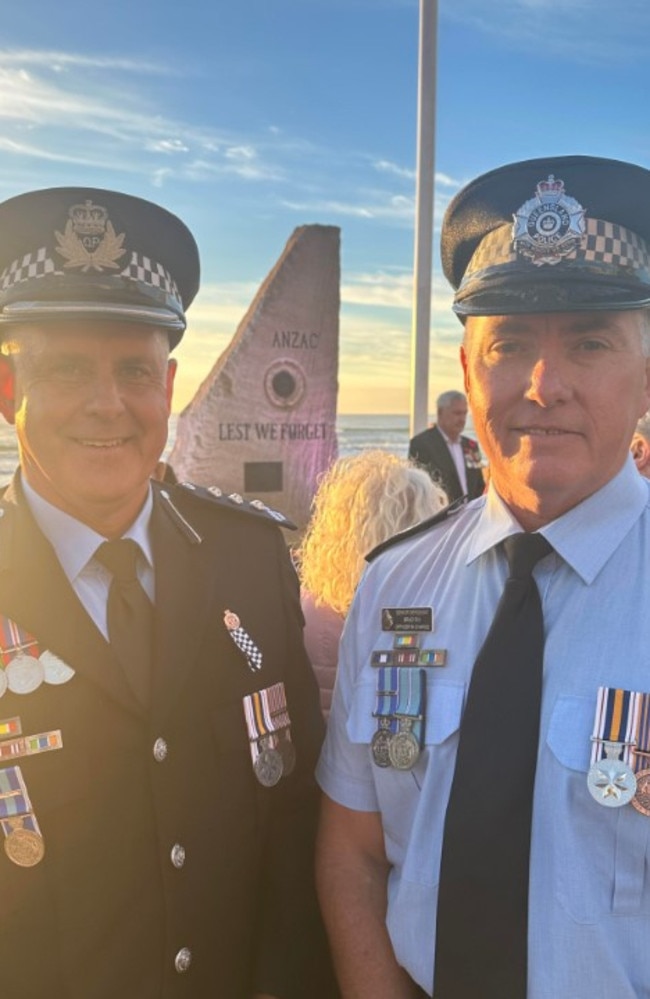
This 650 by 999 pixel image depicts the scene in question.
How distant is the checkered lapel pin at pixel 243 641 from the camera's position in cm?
193

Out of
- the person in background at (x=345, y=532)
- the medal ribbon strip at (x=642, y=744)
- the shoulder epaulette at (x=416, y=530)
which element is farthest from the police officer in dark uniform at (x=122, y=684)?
the person in background at (x=345, y=532)

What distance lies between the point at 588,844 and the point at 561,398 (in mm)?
747

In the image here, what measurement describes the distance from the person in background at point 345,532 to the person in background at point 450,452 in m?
5.11

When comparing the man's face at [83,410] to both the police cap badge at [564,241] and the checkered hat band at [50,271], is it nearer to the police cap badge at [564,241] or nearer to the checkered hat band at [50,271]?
the checkered hat band at [50,271]

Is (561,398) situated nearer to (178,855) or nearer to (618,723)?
(618,723)

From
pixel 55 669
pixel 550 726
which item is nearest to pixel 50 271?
pixel 55 669

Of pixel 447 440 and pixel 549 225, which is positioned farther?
pixel 447 440

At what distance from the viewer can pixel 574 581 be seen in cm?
162

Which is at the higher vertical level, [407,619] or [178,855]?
[407,619]

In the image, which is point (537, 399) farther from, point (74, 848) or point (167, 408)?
point (74, 848)

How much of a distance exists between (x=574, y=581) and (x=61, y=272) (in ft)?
3.76

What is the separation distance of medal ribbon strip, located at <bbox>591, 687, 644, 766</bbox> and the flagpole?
24.1ft

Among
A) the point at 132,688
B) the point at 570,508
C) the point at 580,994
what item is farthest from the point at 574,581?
the point at 132,688

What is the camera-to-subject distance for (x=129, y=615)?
1756mm
